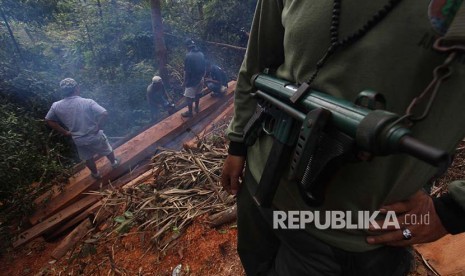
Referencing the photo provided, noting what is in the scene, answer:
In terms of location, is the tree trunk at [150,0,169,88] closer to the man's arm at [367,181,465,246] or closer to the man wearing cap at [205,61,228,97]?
the man wearing cap at [205,61,228,97]

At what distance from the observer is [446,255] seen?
6.76 feet

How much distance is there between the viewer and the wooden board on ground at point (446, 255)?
197cm

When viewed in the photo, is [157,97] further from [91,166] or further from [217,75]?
[91,166]

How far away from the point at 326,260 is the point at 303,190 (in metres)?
0.33

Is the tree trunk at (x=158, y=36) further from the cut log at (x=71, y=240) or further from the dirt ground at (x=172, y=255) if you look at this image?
the dirt ground at (x=172, y=255)

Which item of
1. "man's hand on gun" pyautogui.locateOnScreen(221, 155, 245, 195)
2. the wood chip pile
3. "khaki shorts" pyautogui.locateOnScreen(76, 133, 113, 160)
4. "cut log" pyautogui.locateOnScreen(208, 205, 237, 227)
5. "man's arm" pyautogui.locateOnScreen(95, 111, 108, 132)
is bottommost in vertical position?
"khaki shorts" pyautogui.locateOnScreen(76, 133, 113, 160)

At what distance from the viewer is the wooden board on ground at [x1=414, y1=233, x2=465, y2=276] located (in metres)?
1.97

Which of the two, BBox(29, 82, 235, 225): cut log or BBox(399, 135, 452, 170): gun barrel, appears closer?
BBox(399, 135, 452, 170): gun barrel

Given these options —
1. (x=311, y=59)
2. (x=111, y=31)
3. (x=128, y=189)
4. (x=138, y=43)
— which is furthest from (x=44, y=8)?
(x=311, y=59)

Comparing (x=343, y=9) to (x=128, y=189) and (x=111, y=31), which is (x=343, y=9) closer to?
(x=128, y=189)

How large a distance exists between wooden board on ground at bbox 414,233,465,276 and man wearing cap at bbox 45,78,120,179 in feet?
16.9

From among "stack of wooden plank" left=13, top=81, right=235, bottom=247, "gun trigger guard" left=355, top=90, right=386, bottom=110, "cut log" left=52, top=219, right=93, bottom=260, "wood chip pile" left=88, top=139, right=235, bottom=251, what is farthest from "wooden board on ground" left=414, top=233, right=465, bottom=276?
"stack of wooden plank" left=13, top=81, right=235, bottom=247

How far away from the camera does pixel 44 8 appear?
416 inches

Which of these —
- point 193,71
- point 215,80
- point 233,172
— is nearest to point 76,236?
point 233,172
